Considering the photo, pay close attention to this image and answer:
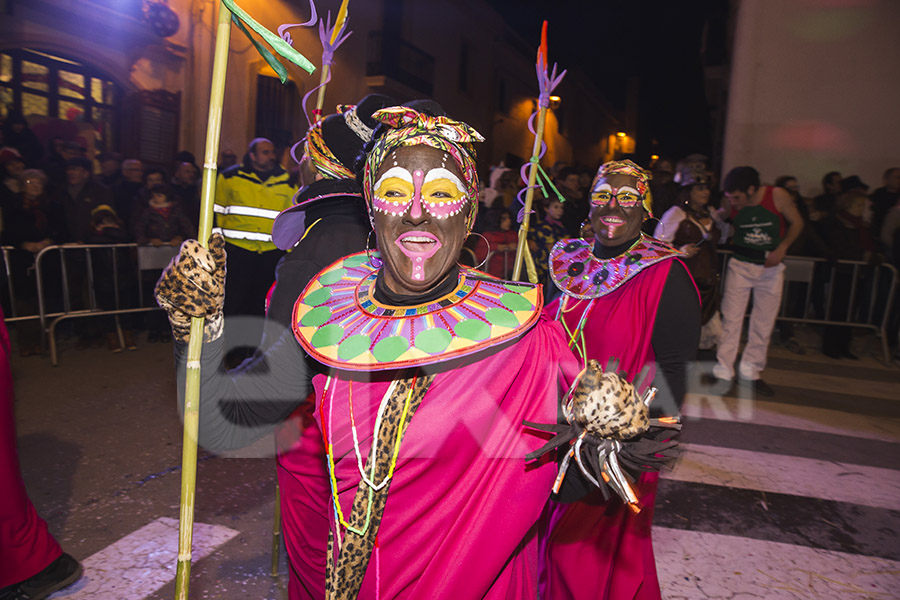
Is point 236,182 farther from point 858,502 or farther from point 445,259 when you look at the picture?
point 858,502

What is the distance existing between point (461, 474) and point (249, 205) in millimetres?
4918

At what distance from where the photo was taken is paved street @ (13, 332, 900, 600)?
10.1ft

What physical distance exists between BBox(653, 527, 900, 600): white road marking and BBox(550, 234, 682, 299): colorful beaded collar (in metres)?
1.53

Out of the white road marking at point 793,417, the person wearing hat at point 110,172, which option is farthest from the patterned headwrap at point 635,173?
the person wearing hat at point 110,172

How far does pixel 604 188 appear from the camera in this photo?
3188mm

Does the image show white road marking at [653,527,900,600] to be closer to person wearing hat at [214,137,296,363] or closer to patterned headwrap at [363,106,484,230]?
patterned headwrap at [363,106,484,230]

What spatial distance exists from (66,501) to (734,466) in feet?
14.8

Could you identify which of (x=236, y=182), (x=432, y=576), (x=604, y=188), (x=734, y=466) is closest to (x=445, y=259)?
(x=432, y=576)

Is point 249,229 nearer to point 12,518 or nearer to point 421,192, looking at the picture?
point 12,518

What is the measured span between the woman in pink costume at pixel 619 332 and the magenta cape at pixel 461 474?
0.86m

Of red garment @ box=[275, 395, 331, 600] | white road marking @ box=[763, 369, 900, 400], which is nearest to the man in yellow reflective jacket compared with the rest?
red garment @ box=[275, 395, 331, 600]

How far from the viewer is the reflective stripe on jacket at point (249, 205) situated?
5777 millimetres

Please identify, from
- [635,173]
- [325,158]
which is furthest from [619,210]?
[325,158]

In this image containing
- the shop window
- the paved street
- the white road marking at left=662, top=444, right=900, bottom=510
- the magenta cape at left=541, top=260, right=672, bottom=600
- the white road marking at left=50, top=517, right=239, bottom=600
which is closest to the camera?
the magenta cape at left=541, top=260, right=672, bottom=600
